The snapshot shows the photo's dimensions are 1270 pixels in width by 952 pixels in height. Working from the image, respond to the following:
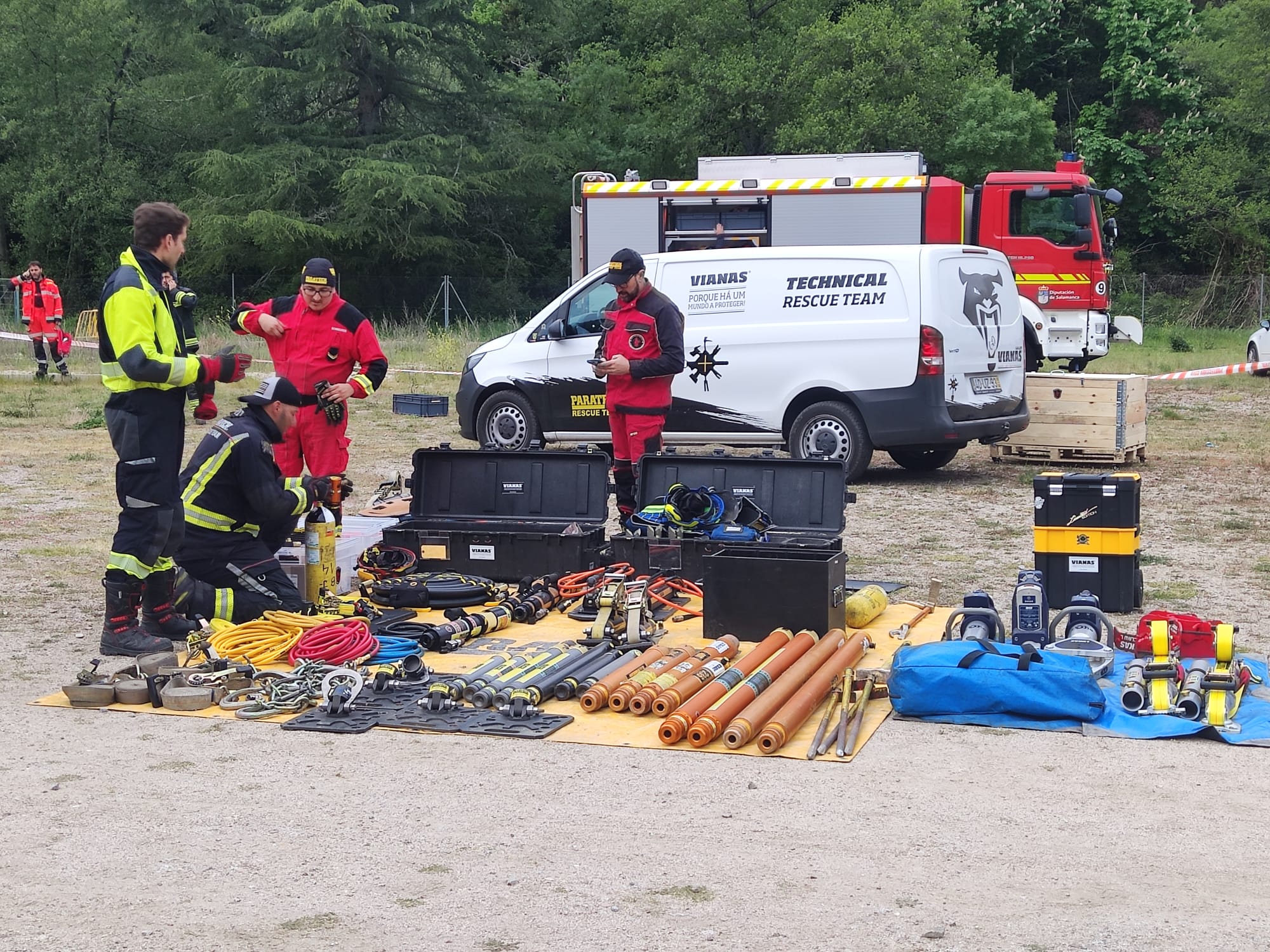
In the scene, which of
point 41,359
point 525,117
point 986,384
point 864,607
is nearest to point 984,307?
point 986,384

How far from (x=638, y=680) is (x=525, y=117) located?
33.9m

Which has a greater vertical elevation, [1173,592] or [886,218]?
[886,218]

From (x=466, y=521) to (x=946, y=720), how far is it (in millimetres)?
4242

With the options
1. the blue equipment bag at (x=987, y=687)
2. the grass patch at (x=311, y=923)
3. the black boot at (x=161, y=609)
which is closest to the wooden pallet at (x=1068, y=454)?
the blue equipment bag at (x=987, y=687)

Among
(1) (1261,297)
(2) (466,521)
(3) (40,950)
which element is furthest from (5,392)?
(1) (1261,297)

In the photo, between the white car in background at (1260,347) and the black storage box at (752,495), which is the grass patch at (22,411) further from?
the white car in background at (1260,347)

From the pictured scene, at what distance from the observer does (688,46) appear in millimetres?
38625

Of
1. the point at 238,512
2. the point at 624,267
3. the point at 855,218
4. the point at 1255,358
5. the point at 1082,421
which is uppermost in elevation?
the point at 855,218

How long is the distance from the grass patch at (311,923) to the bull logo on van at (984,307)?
9.75 m

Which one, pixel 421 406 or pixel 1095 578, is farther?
pixel 421 406

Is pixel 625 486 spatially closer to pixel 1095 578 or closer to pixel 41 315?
pixel 1095 578

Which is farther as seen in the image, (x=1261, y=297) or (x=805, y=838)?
(x=1261, y=297)

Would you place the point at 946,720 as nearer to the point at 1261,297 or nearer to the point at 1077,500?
the point at 1077,500

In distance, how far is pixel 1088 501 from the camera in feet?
27.7
